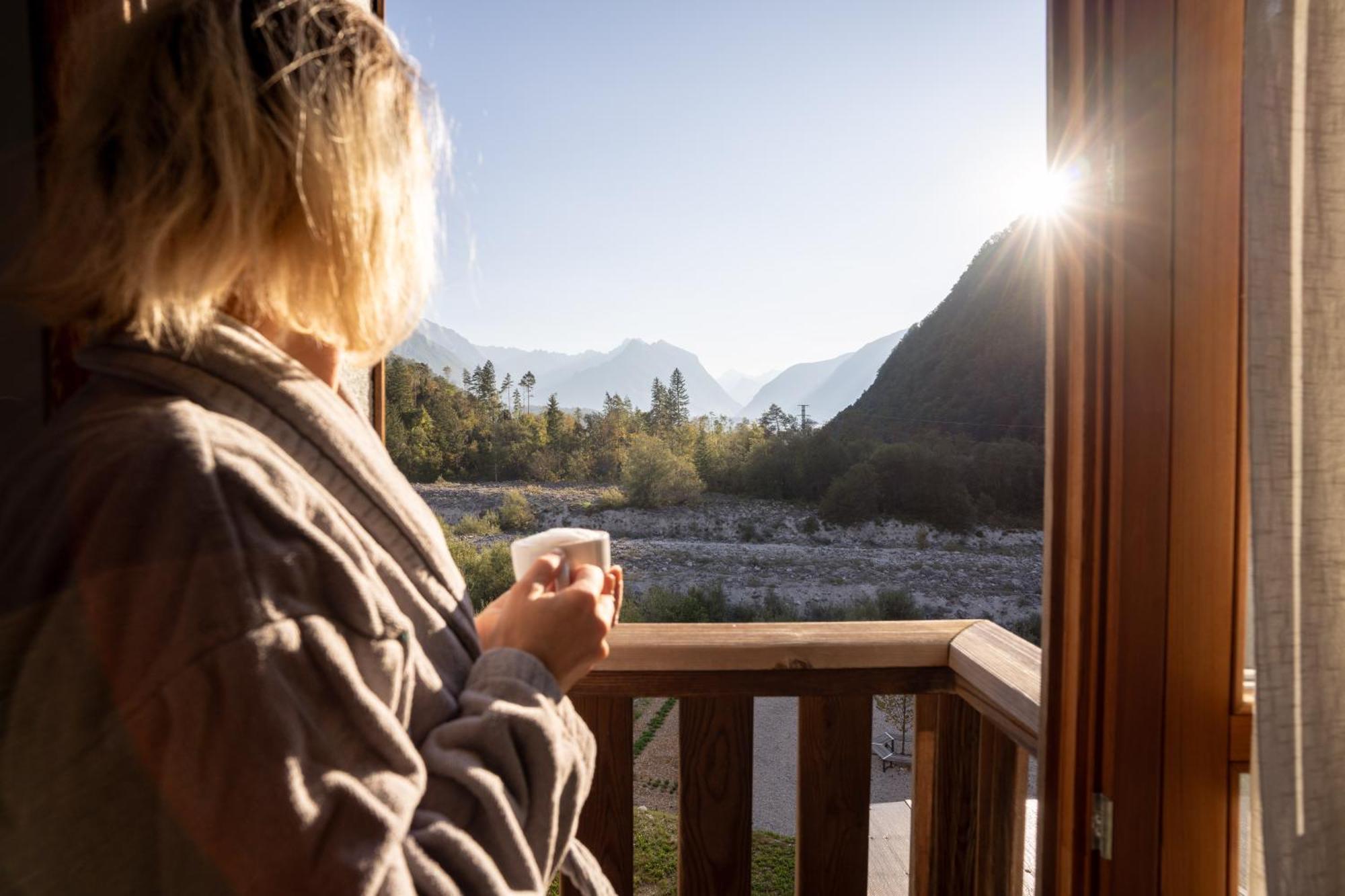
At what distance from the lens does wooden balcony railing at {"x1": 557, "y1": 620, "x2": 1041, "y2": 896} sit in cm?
111

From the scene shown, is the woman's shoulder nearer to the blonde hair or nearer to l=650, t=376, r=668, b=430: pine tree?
the blonde hair

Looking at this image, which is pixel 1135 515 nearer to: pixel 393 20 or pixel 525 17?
pixel 393 20

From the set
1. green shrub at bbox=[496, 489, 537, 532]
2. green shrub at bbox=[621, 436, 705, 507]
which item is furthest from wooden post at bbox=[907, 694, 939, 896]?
green shrub at bbox=[621, 436, 705, 507]

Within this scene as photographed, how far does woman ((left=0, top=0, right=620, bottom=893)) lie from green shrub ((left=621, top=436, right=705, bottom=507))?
395 cm

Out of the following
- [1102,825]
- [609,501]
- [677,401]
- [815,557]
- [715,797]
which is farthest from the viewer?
[815,557]

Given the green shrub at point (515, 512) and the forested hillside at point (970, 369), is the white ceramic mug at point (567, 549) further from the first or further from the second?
the green shrub at point (515, 512)

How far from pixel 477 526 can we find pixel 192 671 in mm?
2976

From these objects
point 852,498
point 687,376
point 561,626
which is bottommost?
point 852,498

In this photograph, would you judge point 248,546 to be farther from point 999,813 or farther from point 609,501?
point 609,501

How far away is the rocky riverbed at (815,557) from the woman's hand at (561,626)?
3.85 meters

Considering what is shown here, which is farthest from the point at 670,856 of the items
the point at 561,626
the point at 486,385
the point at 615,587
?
the point at 561,626

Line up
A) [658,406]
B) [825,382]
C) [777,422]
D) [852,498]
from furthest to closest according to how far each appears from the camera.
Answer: [825,382]
[852,498]
[777,422]
[658,406]

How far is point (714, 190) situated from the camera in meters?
9.02

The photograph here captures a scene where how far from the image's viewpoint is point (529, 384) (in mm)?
4004
